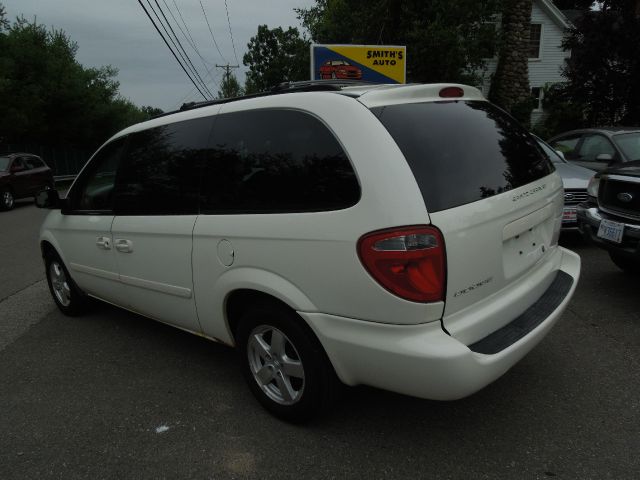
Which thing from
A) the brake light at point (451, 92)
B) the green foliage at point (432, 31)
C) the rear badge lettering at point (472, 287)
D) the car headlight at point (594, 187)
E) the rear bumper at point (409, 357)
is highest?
the green foliage at point (432, 31)

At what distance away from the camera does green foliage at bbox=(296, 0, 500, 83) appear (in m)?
17.5

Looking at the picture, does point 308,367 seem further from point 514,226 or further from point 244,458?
point 514,226

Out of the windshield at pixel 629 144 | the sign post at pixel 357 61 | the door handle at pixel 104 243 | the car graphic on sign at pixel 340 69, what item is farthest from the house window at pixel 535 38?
the door handle at pixel 104 243

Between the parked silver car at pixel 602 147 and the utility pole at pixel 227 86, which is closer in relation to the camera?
the parked silver car at pixel 602 147

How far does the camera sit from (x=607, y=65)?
1470cm

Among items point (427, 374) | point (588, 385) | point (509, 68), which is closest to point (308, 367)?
point (427, 374)

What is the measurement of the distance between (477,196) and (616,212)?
2.76 metres

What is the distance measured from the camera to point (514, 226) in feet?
8.24

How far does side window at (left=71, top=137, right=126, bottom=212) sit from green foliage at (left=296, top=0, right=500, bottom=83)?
15606mm

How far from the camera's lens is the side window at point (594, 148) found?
23.9 feet

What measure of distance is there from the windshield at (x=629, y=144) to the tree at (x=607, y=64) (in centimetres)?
887

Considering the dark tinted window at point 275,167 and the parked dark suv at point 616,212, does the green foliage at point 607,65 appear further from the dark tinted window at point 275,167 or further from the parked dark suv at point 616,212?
the dark tinted window at point 275,167

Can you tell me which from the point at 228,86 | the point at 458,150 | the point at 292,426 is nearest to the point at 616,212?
the point at 458,150

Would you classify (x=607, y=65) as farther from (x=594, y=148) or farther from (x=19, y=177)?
(x=19, y=177)
